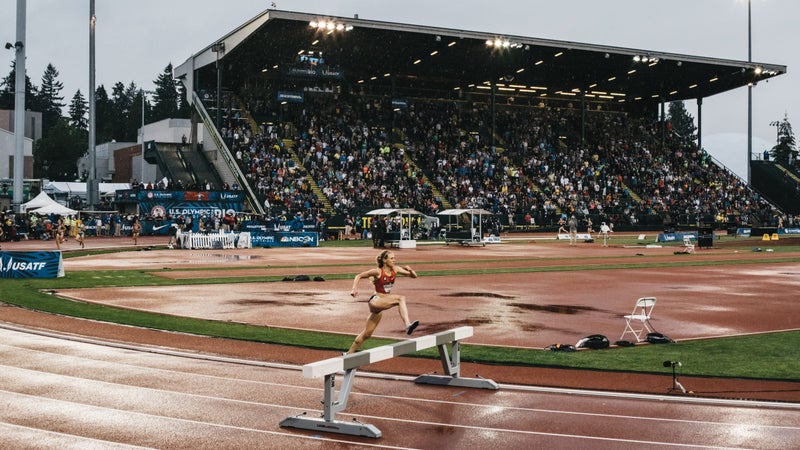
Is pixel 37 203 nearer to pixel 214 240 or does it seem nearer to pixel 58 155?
pixel 214 240

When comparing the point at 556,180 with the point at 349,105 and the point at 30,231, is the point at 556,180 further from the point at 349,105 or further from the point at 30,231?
the point at 30,231

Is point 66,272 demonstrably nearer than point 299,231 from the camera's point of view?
Yes

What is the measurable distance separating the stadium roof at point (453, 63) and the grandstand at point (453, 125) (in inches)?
7.8

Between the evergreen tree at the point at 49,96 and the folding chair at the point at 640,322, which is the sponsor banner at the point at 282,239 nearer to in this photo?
the folding chair at the point at 640,322

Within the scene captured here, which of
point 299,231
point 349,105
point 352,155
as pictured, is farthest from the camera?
point 349,105

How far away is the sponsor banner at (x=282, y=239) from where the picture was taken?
49.5m

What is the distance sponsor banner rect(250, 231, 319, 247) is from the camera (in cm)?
4953

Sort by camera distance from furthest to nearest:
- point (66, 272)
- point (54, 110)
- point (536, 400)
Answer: point (54, 110)
point (66, 272)
point (536, 400)

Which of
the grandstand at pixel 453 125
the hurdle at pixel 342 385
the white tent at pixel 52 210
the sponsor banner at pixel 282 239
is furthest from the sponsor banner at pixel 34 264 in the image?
the grandstand at pixel 453 125

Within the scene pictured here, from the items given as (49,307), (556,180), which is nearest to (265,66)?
(556,180)

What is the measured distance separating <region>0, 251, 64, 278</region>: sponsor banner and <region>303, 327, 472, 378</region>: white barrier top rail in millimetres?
20431

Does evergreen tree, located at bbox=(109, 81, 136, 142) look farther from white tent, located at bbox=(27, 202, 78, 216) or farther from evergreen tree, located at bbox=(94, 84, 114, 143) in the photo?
white tent, located at bbox=(27, 202, 78, 216)

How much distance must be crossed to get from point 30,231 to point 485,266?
119 feet

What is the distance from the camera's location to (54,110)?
15975 centimetres
